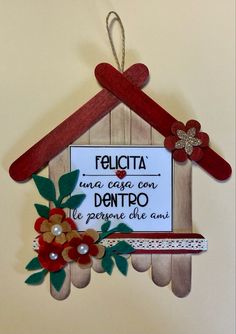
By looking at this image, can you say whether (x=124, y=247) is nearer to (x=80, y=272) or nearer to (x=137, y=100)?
(x=80, y=272)

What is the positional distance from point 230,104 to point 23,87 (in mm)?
367

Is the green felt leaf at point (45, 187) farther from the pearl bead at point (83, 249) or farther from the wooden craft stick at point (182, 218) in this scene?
the wooden craft stick at point (182, 218)

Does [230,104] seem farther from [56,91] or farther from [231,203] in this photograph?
[56,91]

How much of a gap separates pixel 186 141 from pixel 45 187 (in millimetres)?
252

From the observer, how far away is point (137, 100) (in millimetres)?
676

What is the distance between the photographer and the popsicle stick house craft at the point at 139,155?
67 cm

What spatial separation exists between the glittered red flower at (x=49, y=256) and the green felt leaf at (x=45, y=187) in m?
0.08

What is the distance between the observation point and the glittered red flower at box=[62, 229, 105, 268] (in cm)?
67

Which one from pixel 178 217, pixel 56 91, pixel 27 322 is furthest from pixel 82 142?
pixel 27 322

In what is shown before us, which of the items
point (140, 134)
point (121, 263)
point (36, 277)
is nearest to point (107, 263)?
point (121, 263)

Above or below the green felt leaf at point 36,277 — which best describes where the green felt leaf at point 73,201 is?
above

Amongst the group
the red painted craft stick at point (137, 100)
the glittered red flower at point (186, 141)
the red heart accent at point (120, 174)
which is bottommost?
the red heart accent at point (120, 174)

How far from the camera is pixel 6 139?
0.69 m

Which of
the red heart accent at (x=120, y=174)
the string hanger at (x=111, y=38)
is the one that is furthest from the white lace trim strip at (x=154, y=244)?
the string hanger at (x=111, y=38)
